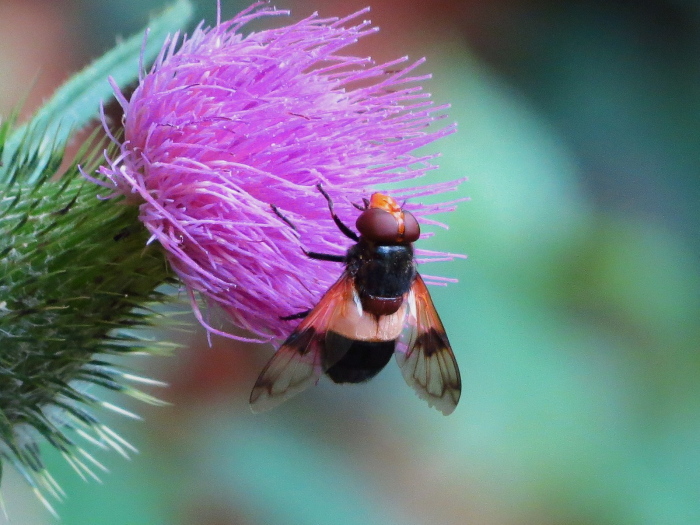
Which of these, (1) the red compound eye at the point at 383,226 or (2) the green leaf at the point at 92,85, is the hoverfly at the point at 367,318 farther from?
(2) the green leaf at the point at 92,85

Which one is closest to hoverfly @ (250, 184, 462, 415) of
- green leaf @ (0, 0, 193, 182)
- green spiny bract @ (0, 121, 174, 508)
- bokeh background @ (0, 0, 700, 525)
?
green spiny bract @ (0, 121, 174, 508)

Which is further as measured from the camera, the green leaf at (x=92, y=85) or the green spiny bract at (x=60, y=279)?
the green leaf at (x=92, y=85)

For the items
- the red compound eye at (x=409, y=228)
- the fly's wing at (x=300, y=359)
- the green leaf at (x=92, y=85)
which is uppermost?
the green leaf at (x=92, y=85)

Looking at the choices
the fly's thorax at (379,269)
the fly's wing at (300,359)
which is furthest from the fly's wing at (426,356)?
the fly's wing at (300,359)

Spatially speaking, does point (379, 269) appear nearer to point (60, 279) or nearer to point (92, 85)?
point (60, 279)

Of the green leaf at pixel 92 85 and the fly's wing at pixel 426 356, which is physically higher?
the green leaf at pixel 92 85

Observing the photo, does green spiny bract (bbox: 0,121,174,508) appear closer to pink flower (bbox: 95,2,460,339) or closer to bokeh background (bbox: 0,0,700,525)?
pink flower (bbox: 95,2,460,339)

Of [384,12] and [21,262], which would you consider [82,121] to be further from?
[384,12]

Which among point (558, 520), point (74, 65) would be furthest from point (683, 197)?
point (74, 65)

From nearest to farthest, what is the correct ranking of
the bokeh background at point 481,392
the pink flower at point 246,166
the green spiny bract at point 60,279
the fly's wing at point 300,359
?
the fly's wing at point 300,359, the pink flower at point 246,166, the green spiny bract at point 60,279, the bokeh background at point 481,392
